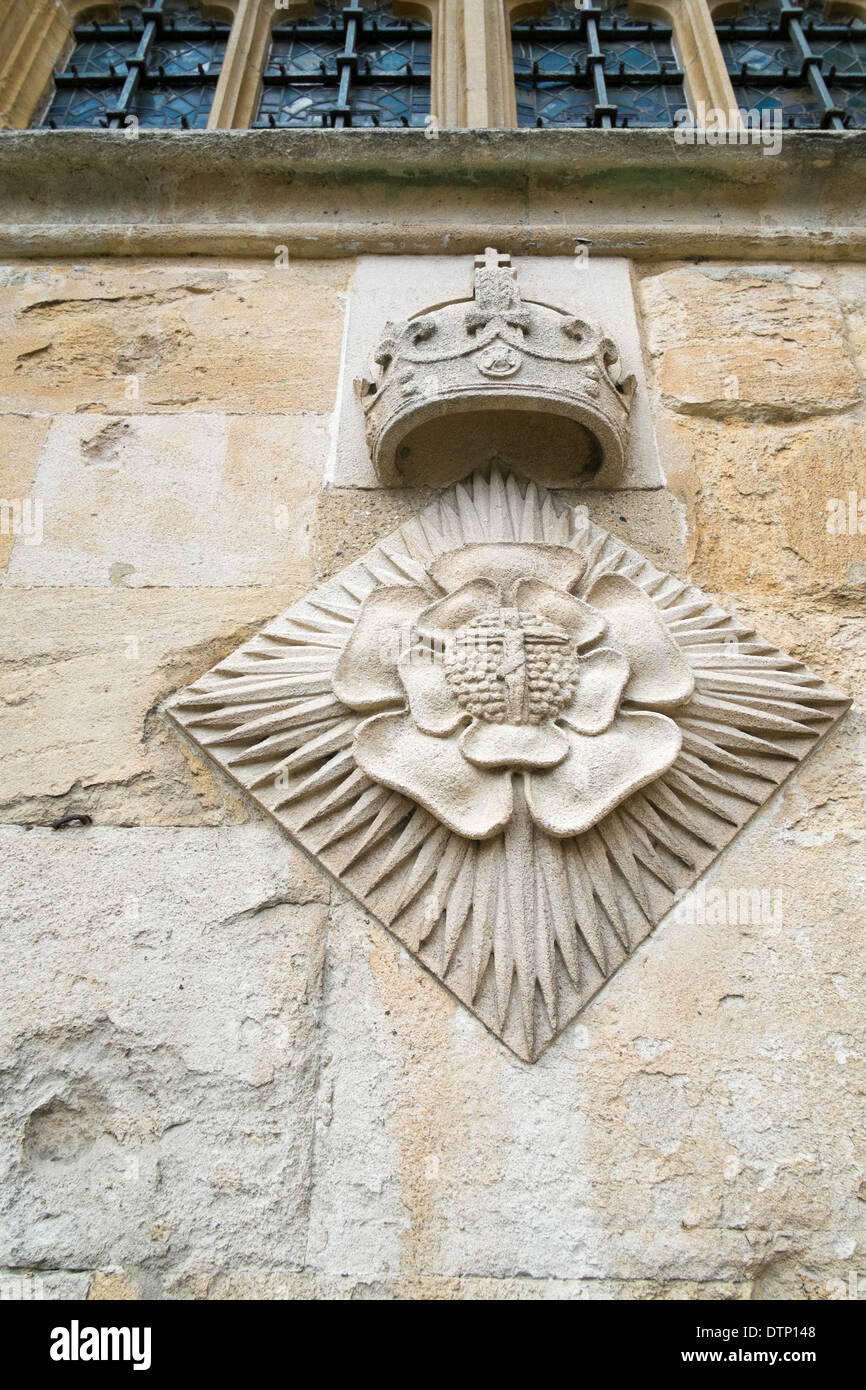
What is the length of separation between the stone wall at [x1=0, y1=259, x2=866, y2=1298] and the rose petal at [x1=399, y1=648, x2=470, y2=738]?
0.37 metres

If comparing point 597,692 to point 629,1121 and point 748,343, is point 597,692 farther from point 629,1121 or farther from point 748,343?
point 748,343

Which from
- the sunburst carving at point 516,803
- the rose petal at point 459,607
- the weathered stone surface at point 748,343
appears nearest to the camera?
the sunburst carving at point 516,803

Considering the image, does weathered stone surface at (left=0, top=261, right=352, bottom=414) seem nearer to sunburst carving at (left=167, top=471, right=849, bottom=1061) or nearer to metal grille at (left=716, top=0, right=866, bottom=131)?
sunburst carving at (left=167, top=471, right=849, bottom=1061)

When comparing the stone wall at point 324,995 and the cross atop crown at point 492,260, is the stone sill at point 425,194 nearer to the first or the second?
the cross atop crown at point 492,260

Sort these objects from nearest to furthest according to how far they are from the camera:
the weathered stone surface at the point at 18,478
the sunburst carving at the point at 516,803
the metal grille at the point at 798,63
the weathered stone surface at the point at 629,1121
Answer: the weathered stone surface at the point at 629,1121
the sunburst carving at the point at 516,803
the weathered stone surface at the point at 18,478
the metal grille at the point at 798,63

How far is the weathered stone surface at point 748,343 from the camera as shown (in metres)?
2.39

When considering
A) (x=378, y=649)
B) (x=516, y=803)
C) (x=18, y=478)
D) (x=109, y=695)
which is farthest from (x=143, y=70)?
(x=516, y=803)

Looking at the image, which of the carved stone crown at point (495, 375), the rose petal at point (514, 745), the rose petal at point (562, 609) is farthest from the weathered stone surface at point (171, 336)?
the rose petal at point (514, 745)

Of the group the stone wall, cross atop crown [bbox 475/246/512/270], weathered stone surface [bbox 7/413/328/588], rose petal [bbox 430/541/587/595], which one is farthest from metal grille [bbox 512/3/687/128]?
rose petal [bbox 430/541/587/595]

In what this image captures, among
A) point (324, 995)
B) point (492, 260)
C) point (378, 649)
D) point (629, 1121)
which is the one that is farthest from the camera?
point (492, 260)

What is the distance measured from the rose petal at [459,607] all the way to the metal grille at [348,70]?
2.41m

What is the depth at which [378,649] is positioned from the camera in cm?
189

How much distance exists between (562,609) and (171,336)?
1.43m

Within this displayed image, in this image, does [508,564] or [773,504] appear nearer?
[508,564]
